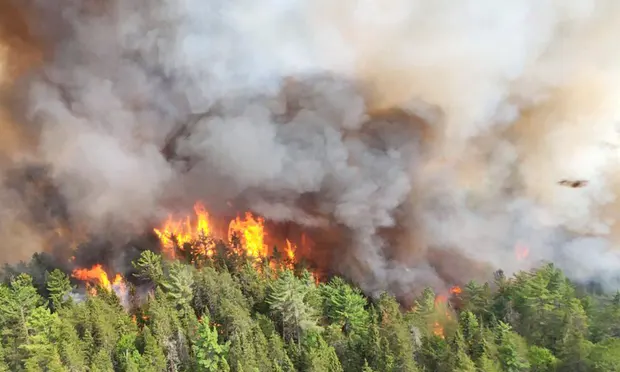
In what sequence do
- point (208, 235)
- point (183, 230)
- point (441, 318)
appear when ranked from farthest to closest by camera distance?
1. point (183, 230)
2. point (208, 235)
3. point (441, 318)

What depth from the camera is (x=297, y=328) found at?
2286cm

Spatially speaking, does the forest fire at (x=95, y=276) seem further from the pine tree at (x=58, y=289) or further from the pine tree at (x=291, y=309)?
the pine tree at (x=291, y=309)

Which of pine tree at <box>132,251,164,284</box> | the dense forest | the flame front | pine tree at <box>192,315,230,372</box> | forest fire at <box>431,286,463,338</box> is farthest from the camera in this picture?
the flame front

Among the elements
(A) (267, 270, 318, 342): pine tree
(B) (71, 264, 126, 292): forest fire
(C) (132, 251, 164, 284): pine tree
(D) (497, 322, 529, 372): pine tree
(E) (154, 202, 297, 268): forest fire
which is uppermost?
(E) (154, 202, 297, 268): forest fire

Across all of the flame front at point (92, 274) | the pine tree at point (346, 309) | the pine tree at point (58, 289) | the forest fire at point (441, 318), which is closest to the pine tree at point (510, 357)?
the forest fire at point (441, 318)

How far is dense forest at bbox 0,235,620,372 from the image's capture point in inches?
781

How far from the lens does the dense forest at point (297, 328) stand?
65.1ft

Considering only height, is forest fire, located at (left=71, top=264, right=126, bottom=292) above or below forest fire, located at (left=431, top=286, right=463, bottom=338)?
above

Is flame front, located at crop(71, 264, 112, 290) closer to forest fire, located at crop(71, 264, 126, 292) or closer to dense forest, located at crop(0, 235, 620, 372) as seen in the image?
forest fire, located at crop(71, 264, 126, 292)

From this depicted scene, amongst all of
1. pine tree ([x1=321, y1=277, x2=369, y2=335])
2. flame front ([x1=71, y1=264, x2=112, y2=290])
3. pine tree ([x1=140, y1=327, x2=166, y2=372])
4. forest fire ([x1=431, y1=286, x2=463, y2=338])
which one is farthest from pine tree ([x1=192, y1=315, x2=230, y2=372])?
flame front ([x1=71, y1=264, x2=112, y2=290])

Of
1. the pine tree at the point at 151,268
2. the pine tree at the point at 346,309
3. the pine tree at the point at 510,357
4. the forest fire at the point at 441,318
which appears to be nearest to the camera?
the pine tree at the point at 510,357

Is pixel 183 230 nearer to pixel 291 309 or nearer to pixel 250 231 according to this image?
pixel 250 231

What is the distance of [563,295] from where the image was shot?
2356 centimetres

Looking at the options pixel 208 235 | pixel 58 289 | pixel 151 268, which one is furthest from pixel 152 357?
pixel 208 235
